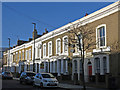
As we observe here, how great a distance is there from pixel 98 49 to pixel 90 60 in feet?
6.86

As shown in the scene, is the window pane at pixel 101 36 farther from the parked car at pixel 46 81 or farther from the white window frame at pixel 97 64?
the parked car at pixel 46 81

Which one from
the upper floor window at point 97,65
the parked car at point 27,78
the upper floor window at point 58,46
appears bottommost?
the parked car at point 27,78

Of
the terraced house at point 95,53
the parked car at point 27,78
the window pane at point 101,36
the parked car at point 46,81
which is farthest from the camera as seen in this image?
the parked car at point 27,78

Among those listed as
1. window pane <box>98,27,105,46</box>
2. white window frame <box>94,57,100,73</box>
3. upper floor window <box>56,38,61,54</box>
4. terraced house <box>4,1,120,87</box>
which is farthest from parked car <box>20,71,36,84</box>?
window pane <box>98,27,105,46</box>

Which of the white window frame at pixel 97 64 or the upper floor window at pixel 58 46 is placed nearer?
the white window frame at pixel 97 64

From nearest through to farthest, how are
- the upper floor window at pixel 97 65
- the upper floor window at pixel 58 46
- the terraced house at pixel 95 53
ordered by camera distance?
the terraced house at pixel 95 53
the upper floor window at pixel 97 65
the upper floor window at pixel 58 46

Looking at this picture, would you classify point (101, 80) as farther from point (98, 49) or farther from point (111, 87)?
point (111, 87)

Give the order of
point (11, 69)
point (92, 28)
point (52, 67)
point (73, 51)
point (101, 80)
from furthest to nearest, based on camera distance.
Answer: point (11, 69) → point (52, 67) → point (73, 51) → point (92, 28) → point (101, 80)

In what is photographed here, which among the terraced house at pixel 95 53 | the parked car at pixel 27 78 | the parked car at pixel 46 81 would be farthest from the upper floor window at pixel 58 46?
the parked car at pixel 46 81

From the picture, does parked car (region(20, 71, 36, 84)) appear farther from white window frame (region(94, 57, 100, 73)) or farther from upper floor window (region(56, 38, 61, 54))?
white window frame (region(94, 57, 100, 73))

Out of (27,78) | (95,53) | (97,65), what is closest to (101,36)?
(95,53)

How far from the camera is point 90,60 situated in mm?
26469

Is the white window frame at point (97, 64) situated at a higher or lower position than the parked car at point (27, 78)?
higher

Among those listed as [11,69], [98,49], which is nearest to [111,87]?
[98,49]
